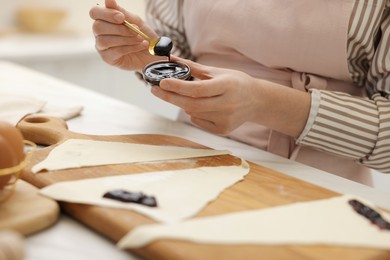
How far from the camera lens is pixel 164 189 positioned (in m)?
0.64

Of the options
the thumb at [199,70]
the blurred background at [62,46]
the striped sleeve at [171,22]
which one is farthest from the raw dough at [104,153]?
the blurred background at [62,46]

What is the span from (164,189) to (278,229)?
0.14m

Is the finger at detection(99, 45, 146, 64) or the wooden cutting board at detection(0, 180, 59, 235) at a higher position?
the finger at detection(99, 45, 146, 64)

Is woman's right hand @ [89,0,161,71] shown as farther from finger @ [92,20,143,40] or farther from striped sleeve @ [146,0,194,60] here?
striped sleeve @ [146,0,194,60]

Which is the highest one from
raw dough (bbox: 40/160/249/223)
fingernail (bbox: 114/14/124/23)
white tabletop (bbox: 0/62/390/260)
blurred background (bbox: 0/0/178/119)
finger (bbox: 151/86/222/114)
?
fingernail (bbox: 114/14/124/23)

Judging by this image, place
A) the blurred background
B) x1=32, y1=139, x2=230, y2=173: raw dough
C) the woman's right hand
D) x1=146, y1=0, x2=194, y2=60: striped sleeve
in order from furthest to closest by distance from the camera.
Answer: the blurred background < x1=146, y1=0, x2=194, y2=60: striped sleeve < the woman's right hand < x1=32, y1=139, x2=230, y2=173: raw dough

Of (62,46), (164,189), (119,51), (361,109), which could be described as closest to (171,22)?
(119,51)

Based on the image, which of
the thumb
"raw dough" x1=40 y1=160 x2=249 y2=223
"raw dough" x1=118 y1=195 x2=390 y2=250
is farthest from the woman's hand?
"raw dough" x1=118 y1=195 x2=390 y2=250

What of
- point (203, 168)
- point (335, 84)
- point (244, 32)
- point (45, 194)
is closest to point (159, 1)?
point (244, 32)

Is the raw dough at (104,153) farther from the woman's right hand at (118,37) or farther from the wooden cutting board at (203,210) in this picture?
the woman's right hand at (118,37)

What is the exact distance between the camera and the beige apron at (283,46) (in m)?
0.89

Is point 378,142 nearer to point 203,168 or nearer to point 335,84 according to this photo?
point 335,84

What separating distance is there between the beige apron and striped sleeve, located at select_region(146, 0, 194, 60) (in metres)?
0.07

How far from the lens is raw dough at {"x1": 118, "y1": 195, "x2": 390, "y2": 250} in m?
0.53
